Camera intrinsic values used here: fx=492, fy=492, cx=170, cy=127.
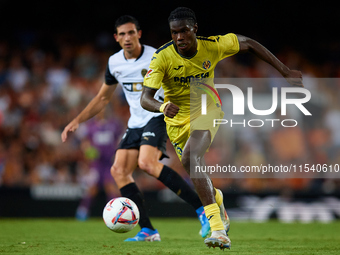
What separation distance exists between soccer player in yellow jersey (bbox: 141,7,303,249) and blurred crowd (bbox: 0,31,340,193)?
5856 millimetres

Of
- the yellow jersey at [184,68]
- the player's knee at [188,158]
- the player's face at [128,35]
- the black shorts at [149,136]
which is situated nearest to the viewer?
the player's knee at [188,158]

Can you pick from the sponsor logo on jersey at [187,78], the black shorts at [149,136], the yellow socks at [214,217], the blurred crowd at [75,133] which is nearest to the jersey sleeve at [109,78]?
the black shorts at [149,136]

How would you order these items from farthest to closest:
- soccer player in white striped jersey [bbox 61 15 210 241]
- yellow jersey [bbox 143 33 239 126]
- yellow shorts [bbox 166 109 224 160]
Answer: soccer player in white striped jersey [bbox 61 15 210 241] < yellow shorts [bbox 166 109 224 160] < yellow jersey [bbox 143 33 239 126]

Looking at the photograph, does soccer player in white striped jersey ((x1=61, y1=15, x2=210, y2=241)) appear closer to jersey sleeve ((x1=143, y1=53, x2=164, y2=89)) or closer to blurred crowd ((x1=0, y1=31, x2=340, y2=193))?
jersey sleeve ((x1=143, y1=53, x2=164, y2=89))

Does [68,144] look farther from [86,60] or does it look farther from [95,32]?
[95,32]

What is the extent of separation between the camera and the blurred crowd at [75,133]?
1180 centimetres

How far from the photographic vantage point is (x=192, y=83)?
5.20 m

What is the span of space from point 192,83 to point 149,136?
4.12 ft

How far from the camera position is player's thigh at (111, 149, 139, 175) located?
6248 mm

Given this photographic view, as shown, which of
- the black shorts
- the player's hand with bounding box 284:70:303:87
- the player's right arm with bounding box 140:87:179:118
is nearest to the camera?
the player's right arm with bounding box 140:87:179:118

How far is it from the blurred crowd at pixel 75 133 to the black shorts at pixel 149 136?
5.00m

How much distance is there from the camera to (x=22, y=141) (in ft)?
39.8

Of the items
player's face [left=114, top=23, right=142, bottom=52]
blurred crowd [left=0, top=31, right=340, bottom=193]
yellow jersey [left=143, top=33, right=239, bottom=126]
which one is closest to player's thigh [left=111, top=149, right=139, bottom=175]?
yellow jersey [left=143, top=33, right=239, bottom=126]

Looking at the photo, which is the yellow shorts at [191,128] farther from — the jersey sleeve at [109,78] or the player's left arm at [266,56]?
the jersey sleeve at [109,78]
